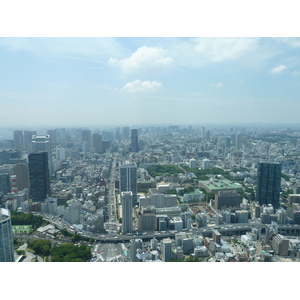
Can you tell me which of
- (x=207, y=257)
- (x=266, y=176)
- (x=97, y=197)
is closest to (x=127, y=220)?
(x=207, y=257)

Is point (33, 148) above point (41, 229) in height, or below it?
above

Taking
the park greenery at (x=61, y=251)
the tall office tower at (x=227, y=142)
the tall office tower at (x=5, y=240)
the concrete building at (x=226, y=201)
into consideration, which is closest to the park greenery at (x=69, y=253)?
the park greenery at (x=61, y=251)

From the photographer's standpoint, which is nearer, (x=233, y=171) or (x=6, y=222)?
(x=6, y=222)

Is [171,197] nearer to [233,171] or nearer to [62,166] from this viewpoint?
[233,171]

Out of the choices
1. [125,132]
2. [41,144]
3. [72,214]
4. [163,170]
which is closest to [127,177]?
[72,214]

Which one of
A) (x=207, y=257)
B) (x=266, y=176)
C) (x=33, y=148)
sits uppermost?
(x=33, y=148)

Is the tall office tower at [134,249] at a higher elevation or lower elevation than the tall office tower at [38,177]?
lower

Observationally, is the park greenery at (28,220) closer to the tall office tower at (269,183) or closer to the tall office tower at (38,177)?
the tall office tower at (38,177)

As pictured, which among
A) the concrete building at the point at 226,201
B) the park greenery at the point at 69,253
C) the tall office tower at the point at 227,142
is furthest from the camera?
the tall office tower at the point at 227,142
